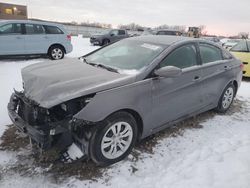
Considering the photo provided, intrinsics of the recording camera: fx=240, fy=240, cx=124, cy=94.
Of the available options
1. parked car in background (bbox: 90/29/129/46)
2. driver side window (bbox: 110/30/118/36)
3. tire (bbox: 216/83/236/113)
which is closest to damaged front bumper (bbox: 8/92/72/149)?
tire (bbox: 216/83/236/113)

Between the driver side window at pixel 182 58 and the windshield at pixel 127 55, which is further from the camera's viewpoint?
the driver side window at pixel 182 58

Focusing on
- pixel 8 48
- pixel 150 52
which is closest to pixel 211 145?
pixel 150 52

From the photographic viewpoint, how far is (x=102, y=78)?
294cm

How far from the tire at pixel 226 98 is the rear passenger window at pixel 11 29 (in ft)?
26.0

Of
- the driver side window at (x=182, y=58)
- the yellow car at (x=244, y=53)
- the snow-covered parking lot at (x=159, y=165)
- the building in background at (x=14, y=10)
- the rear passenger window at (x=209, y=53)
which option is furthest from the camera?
the building in background at (x=14, y=10)

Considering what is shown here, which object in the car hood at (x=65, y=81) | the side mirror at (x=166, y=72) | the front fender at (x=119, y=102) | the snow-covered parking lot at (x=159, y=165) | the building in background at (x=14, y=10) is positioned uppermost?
the building in background at (x=14, y=10)

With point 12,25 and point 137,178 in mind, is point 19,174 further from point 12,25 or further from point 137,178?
point 12,25

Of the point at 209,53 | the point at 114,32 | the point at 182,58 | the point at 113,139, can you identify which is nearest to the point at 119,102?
the point at 113,139

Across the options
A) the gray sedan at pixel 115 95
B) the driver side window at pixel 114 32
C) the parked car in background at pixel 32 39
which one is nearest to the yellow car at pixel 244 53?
the gray sedan at pixel 115 95

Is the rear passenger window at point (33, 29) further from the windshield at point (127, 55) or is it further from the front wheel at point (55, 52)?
the windshield at point (127, 55)

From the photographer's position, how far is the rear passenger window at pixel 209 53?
4.20 metres

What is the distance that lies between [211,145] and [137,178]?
57.0 inches

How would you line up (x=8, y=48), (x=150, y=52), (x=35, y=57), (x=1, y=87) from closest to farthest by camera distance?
(x=150, y=52) → (x=1, y=87) → (x=8, y=48) → (x=35, y=57)

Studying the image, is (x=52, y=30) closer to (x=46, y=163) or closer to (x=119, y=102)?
(x=46, y=163)
